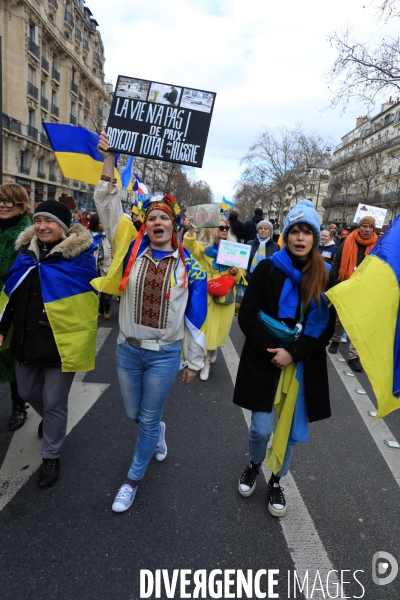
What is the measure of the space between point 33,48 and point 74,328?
138ft

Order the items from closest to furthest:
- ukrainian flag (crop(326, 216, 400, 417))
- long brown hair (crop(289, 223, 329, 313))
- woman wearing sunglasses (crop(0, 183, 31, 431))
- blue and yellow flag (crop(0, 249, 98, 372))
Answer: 1. ukrainian flag (crop(326, 216, 400, 417))
2. long brown hair (crop(289, 223, 329, 313))
3. blue and yellow flag (crop(0, 249, 98, 372))
4. woman wearing sunglasses (crop(0, 183, 31, 431))

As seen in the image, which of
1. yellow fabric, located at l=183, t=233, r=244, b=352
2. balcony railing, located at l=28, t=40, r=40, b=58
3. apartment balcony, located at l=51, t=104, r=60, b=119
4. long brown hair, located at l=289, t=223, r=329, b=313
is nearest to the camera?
long brown hair, located at l=289, t=223, r=329, b=313

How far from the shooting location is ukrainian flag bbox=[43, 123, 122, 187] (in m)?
3.15

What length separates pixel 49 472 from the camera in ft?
9.12

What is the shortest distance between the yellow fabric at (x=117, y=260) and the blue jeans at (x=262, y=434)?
1.27 meters

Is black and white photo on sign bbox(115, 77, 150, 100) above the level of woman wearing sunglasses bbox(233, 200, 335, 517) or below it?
above

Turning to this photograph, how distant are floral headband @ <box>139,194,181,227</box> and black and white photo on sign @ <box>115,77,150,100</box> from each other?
3.07 feet

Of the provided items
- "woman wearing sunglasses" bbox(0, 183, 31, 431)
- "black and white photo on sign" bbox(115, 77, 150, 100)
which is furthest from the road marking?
"black and white photo on sign" bbox(115, 77, 150, 100)

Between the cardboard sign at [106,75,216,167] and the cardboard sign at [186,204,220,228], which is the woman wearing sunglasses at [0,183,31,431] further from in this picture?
the cardboard sign at [186,204,220,228]

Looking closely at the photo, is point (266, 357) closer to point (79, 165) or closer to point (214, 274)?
point (79, 165)

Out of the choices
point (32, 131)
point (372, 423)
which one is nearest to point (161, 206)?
point (372, 423)

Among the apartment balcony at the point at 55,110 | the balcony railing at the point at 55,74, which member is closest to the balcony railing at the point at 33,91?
the apartment balcony at the point at 55,110

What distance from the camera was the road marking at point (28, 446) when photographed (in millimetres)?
2758

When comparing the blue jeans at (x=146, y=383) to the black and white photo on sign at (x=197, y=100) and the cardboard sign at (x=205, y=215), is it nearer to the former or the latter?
the black and white photo on sign at (x=197, y=100)
